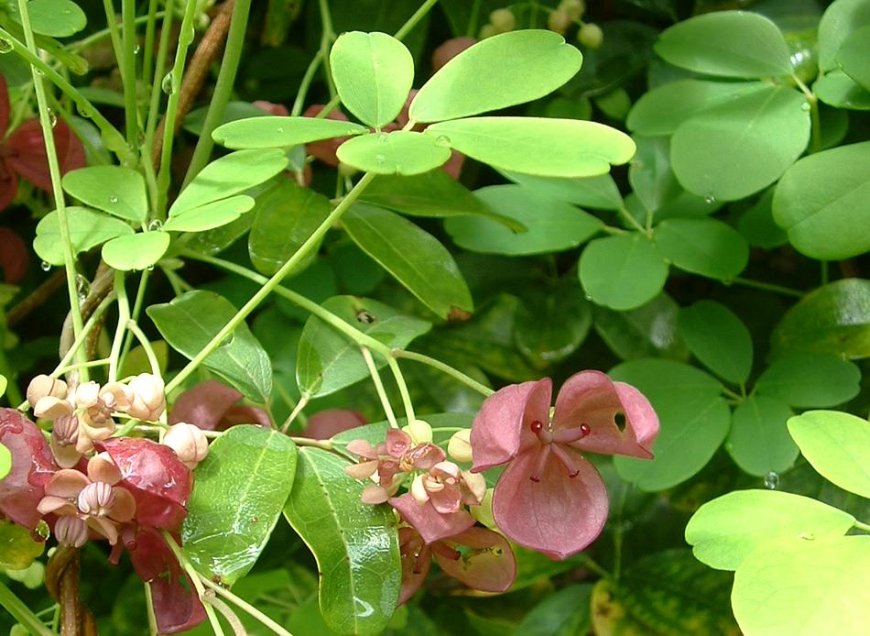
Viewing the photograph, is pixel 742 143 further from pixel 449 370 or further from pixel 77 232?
pixel 77 232

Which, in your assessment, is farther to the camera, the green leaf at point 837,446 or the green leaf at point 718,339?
the green leaf at point 718,339

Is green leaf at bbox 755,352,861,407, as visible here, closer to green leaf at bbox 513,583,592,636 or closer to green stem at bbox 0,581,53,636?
green leaf at bbox 513,583,592,636

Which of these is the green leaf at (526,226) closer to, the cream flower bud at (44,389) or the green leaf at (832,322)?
the green leaf at (832,322)

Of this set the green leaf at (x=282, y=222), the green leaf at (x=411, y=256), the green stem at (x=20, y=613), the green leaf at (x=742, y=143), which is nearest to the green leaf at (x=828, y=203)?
the green leaf at (x=742, y=143)

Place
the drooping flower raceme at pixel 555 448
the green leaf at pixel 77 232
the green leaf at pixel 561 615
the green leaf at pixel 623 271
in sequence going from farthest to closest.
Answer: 1. the green leaf at pixel 561 615
2. the green leaf at pixel 623 271
3. the green leaf at pixel 77 232
4. the drooping flower raceme at pixel 555 448

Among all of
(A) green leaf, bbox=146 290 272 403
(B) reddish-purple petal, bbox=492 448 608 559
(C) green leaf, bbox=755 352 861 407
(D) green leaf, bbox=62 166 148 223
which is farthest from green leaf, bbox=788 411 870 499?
(D) green leaf, bbox=62 166 148 223

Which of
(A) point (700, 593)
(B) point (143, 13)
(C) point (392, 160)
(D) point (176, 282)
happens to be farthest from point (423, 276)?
(B) point (143, 13)
